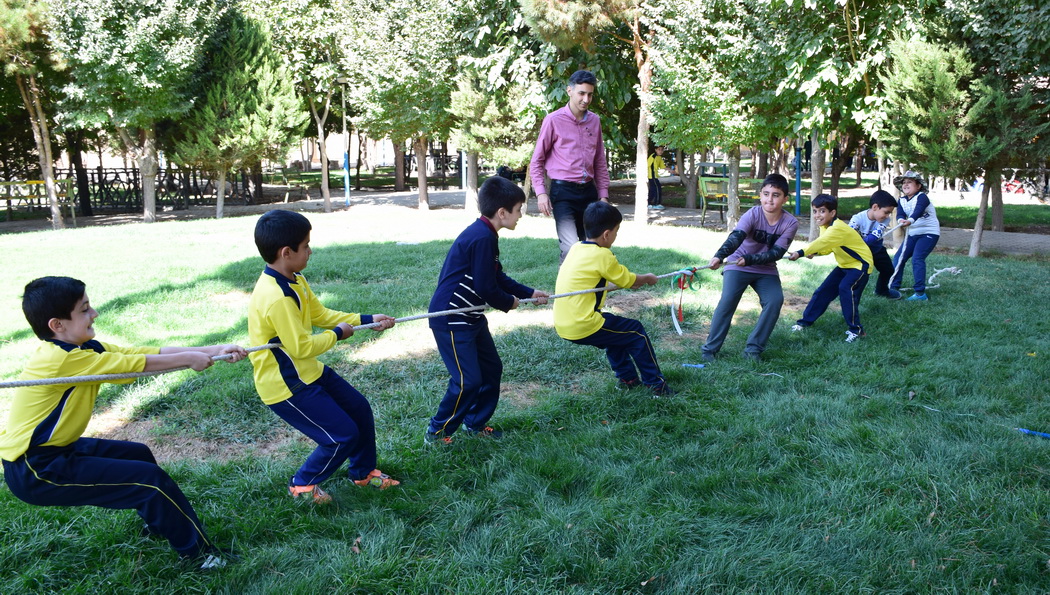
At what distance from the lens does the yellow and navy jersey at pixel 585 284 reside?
14.4 ft

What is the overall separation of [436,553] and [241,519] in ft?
2.92

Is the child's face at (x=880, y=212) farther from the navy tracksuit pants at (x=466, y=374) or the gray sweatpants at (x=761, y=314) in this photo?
the navy tracksuit pants at (x=466, y=374)

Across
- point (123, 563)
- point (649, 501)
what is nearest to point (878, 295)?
point (649, 501)

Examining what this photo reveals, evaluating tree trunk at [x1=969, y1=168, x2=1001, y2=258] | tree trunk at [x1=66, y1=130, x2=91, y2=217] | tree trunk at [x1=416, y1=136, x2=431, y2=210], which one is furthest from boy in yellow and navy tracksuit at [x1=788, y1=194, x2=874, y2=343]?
tree trunk at [x1=66, y1=130, x2=91, y2=217]

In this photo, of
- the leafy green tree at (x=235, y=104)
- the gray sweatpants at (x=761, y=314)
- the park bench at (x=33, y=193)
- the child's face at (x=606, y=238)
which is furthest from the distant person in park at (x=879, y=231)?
the park bench at (x=33, y=193)

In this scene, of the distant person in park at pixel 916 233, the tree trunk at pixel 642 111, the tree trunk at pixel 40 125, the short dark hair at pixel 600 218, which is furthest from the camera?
the tree trunk at pixel 40 125

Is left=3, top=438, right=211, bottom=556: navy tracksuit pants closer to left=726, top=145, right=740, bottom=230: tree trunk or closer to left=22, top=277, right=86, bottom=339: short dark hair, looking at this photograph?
left=22, top=277, right=86, bottom=339: short dark hair

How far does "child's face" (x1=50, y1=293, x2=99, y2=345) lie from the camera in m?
2.62

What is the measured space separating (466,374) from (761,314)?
8.87 ft

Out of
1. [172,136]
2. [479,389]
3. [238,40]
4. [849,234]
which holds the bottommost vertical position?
[479,389]

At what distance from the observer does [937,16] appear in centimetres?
986

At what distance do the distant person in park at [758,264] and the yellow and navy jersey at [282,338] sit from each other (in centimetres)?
331

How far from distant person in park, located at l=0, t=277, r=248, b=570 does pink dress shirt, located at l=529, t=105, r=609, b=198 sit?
4.02 m

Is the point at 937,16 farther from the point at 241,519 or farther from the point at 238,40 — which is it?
the point at 238,40
